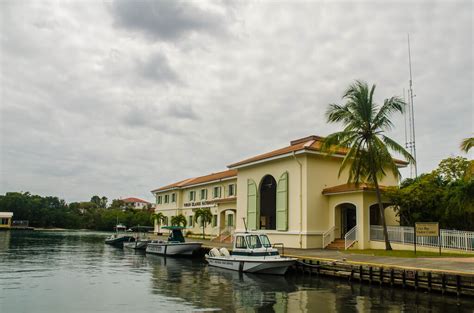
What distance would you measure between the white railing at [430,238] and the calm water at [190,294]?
6931 millimetres

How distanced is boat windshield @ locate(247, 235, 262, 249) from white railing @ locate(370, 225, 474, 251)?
26.3 feet

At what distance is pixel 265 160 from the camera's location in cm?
3125

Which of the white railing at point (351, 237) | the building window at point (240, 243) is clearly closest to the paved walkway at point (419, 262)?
the building window at point (240, 243)

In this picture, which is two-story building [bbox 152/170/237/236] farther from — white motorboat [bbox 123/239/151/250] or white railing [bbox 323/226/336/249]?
white railing [bbox 323/226/336/249]

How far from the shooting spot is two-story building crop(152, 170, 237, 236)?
Result: 4253cm

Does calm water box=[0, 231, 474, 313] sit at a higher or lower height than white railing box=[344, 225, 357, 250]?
lower

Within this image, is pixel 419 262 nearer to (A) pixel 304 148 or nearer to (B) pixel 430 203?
(B) pixel 430 203

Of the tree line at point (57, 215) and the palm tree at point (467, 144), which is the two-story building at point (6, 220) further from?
the palm tree at point (467, 144)

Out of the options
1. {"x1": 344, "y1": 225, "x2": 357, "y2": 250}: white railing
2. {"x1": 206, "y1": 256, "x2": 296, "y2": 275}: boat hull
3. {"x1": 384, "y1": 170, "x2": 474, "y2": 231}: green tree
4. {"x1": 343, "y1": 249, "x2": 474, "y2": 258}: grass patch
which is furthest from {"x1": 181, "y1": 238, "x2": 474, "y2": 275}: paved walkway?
{"x1": 384, "y1": 170, "x2": 474, "y2": 231}: green tree

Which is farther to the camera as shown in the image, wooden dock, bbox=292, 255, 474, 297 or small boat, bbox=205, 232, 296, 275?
small boat, bbox=205, 232, 296, 275

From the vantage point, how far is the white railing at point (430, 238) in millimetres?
21719

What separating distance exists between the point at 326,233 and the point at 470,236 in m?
8.90

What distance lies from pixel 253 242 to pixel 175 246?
11975 mm

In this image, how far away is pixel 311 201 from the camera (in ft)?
92.2
